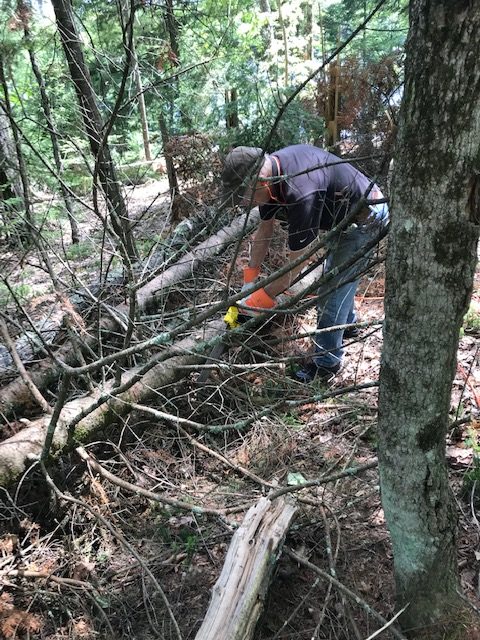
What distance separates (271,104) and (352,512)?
6.10 m

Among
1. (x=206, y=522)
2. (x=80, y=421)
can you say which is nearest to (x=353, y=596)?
(x=206, y=522)

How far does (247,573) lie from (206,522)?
2.49 ft

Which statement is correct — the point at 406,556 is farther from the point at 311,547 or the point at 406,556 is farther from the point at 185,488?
the point at 185,488

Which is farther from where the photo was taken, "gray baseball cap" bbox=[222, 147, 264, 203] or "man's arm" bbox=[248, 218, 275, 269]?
"man's arm" bbox=[248, 218, 275, 269]

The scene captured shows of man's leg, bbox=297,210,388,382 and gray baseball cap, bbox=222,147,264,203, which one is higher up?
gray baseball cap, bbox=222,147,264,203

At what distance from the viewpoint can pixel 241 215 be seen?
18.5 ft

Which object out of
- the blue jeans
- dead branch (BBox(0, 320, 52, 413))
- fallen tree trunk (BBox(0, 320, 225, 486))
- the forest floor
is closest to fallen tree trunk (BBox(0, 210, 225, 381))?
dead branch (BBox(0, 320, 52, 413))

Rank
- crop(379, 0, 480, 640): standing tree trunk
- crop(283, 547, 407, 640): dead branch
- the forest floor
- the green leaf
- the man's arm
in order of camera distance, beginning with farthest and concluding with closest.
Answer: the man's arm → the green leaf → the forest floor → crop(283, 547, 407, 640): dead branch → crop(379, 0, 480, 640): standing tree trunk

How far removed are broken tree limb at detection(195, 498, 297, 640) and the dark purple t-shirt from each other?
161cm

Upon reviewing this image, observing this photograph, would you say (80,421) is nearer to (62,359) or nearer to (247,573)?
(62,359)

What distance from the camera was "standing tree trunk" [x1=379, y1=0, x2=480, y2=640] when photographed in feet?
3.71

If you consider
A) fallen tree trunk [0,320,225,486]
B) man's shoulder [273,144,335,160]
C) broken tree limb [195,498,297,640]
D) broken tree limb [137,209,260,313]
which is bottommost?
broken tree limb [195,498,297,640]

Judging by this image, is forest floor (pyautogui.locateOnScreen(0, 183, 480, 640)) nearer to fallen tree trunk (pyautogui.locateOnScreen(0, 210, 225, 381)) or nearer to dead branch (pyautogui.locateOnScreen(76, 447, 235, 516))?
dead branch (pyautogui.locateOnScreen(76, 447, 235, 516))

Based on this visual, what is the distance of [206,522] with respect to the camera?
264 centimetres
